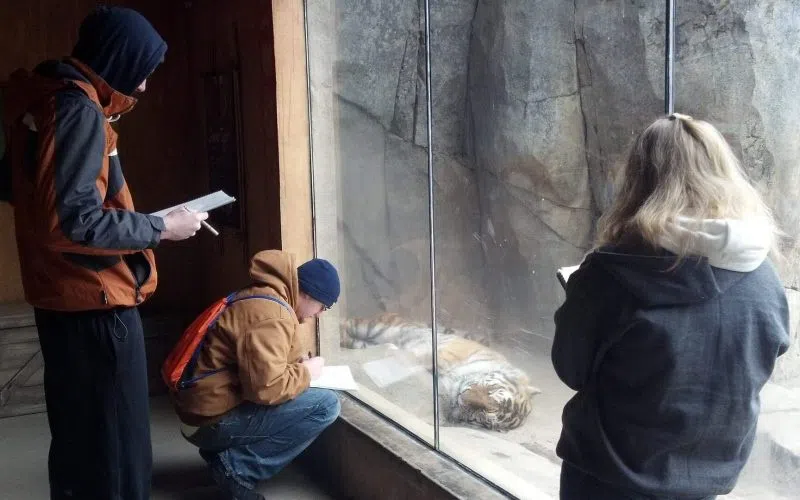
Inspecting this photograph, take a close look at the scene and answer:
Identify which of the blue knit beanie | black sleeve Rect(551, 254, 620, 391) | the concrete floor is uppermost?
black sleeve Rect(551, 254, 620, 391)

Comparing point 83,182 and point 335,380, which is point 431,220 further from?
point 83,182

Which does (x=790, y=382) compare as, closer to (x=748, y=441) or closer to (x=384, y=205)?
(x=748, y=441)

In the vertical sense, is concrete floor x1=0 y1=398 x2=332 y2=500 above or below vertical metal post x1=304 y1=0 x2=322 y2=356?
below

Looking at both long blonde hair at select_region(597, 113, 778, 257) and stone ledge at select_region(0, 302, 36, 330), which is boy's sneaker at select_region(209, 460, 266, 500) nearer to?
long blonde hair at select_region(597, 113, 778, 257)

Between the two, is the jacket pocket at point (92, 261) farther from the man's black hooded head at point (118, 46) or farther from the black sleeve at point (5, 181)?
the man's black hooded head at point (118, 46)

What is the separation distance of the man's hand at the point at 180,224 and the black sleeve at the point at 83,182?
109 millimetres

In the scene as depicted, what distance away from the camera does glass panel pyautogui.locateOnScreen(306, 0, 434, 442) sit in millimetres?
3432

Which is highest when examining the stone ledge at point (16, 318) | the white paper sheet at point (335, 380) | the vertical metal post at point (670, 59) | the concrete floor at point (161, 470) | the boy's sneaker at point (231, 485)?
the vertical metal post at point (670, 59)

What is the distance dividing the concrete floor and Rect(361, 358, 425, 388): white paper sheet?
56 centimetres

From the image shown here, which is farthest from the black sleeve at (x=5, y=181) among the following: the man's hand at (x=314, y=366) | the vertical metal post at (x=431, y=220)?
the vertical metal post at (x=431, y=220)

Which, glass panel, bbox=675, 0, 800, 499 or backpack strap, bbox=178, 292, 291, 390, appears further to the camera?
backpack strap, bbox=178, 292, 291, 390

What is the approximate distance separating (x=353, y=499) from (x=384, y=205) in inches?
53.4

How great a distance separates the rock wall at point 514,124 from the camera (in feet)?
5.98

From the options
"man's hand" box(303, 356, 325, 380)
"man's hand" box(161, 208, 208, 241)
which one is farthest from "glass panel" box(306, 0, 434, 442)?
"man's hand" box(161, 208, 208, 241)
